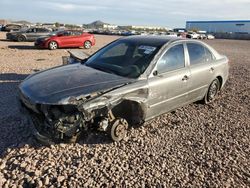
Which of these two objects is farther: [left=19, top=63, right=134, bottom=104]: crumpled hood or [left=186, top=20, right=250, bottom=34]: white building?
[left=186, top=20, right=250, bottom=34]: white building

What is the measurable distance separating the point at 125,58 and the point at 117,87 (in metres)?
1.13

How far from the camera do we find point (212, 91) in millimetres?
6965

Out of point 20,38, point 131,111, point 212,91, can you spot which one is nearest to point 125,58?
point 131,111

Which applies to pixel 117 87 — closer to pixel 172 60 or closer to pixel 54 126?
pixel 54 126

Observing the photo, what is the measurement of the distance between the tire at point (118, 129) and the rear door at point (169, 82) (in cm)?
56

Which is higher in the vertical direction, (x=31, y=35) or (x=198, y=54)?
(x=198, y=54)

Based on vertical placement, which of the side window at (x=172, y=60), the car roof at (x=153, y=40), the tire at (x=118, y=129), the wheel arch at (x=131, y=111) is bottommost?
the tire at (x=118, y=129)

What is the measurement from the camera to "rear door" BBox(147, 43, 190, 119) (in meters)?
4.96

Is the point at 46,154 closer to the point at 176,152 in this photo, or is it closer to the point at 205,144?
the point at 176,152

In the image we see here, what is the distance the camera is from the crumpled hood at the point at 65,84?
13.2 feet

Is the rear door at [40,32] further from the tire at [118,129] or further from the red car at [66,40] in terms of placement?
the tire at [118,129]

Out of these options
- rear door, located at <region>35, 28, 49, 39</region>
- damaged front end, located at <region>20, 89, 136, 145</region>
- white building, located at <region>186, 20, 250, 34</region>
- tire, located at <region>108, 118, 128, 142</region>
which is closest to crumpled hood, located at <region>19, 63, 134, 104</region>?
damaged front end, located at <region>20, 89, 136, 145</region>

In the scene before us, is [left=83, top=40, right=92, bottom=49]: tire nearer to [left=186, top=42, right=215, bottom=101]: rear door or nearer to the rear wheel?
the rear wheel

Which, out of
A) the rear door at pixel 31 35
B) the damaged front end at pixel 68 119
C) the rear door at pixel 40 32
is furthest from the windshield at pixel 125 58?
the rear door at pixel 31 35
